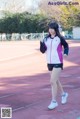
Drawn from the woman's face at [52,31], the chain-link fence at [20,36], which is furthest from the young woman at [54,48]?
the chain-link fence at [20,36]

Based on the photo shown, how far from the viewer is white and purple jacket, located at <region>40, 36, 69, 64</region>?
8.57m

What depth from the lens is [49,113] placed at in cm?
847

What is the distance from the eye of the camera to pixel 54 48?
8.57 meters

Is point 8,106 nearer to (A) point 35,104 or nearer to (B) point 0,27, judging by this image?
(A) point 35,104

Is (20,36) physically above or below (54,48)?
below

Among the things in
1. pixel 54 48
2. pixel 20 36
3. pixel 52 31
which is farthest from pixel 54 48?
pixel 20 36

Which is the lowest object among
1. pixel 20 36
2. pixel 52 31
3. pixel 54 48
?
pixel 20 36

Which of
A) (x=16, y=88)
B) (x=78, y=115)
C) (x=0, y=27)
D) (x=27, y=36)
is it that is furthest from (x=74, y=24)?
(x=78, y=115)

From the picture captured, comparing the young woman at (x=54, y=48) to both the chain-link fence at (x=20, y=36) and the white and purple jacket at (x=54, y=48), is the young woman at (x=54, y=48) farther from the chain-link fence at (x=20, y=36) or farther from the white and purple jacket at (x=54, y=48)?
the chain-link fence at (x=20, y=36)

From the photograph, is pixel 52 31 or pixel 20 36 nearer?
pixel 52 31

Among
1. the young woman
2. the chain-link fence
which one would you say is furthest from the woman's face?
the chain-link fence

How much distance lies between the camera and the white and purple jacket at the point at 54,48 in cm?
857

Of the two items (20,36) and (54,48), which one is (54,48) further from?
(20,36)

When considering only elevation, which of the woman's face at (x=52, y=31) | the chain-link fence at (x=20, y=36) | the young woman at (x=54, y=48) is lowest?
the chain-link fence at (x=20, y=36)
